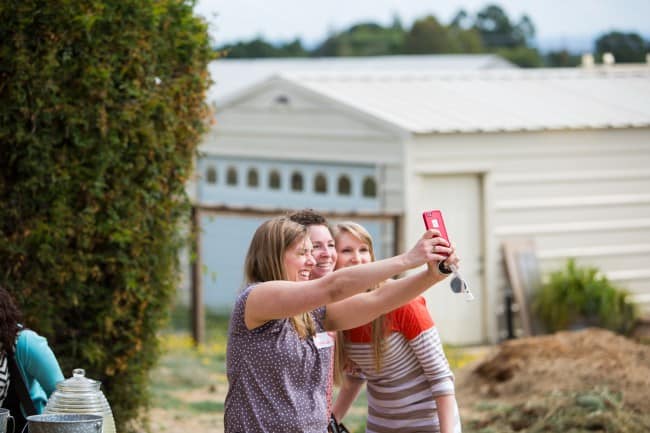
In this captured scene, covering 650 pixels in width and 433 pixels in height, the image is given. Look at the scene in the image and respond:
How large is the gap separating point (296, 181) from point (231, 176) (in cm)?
143

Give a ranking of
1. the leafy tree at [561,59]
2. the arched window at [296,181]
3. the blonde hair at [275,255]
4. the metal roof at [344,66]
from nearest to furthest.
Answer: the blonde hair at [275,255] → the arched window at [296,181] → the metal roof at [344,66] → the leafy tree at [561,59]

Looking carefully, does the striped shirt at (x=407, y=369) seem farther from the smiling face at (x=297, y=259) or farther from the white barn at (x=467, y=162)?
the white barn at (x=467, y=162)

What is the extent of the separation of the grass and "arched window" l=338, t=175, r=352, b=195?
2.18 meters

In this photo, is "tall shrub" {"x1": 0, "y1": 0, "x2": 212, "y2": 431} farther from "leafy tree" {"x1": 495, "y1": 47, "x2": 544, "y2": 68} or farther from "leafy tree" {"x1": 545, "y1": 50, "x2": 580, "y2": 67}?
"leafy tree" {"x1": 545, "y1": 50, "x2": 580, "y2": 67}

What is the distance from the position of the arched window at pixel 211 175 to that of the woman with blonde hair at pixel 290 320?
39.2 feet

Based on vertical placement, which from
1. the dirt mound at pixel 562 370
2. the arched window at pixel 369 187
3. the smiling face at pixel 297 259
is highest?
the smiling face at pixel 297 259

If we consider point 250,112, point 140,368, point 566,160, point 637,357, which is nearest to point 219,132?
point 250,112

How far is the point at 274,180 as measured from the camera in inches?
598

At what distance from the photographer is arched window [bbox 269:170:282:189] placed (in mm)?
15102

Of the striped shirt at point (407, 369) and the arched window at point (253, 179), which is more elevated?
the striped shirt at point (407, 369)

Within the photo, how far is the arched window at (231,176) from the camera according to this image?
15.8 meters

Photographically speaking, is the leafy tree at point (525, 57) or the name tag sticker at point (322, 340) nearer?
the name tag sticker at point (322, 340)

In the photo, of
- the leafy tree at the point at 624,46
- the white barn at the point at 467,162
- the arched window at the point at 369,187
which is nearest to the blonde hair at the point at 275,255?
the white barn at the point at 467,162

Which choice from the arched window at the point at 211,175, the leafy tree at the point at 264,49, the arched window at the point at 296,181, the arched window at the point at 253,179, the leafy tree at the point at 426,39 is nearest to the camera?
the arched window at the point at 296,181
